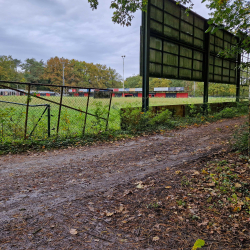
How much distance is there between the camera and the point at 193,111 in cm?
1427

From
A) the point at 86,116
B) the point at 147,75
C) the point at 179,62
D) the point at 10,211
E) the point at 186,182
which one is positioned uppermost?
the point at 179,62

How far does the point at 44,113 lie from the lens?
319 inches

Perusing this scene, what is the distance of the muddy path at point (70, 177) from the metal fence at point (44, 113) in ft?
4.29

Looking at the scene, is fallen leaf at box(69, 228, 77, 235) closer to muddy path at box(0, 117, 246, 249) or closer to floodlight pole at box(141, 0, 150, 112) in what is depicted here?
muddy path at box(0, 117, 246, 249)

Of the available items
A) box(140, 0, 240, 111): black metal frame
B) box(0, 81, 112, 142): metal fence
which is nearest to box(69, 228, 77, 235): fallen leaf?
box(0, 81, 112, 142): metal fence

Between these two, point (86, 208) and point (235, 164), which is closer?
point (86, 208)

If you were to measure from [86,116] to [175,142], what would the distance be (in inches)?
143

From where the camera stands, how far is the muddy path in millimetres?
2652

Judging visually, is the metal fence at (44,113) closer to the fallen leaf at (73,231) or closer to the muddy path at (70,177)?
the muddy path at (70,177)

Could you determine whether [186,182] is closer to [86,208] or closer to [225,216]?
[225,216]

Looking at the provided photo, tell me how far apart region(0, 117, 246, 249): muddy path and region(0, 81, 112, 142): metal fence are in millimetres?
1308

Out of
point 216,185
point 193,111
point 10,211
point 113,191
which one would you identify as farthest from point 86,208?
point 193,111

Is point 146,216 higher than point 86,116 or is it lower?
lower

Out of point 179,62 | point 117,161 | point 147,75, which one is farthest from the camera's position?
point 179,62
